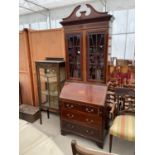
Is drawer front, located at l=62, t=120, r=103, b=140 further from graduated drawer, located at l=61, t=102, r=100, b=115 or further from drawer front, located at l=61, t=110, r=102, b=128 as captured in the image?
graduated drawer, located at l=61, t=102, r=100, b=115

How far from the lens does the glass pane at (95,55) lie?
2.28 metres

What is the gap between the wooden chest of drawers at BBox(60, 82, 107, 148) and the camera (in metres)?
2.17

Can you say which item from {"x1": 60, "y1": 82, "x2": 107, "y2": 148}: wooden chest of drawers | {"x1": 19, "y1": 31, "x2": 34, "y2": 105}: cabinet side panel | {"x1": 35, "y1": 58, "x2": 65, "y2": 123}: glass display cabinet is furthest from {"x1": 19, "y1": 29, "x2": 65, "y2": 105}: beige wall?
{"x1": 60, "y1": 82, "x2": 107, "y2": 148}: wooden chest of drawers

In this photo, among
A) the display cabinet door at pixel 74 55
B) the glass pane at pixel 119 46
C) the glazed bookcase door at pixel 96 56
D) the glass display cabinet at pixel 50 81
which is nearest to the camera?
the glazed bookcase door at pixel 96 56

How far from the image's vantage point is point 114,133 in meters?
1.99

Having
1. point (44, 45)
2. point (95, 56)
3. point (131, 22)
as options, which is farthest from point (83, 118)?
point (131, 22)

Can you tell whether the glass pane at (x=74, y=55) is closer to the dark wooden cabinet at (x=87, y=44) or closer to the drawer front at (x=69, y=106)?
the dark wooden cabinet at (x=87, y=44)

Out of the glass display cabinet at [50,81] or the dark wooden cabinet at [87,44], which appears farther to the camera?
the glass display cabinet at [50,81]

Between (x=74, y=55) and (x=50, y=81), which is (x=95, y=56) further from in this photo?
(x=50, y=81)

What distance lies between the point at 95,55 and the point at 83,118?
97 cm

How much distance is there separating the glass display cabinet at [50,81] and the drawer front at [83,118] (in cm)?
50

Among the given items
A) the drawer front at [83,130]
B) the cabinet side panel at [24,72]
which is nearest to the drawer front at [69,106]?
the drawer front at [83,130]

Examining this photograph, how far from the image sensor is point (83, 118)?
2.30 m
